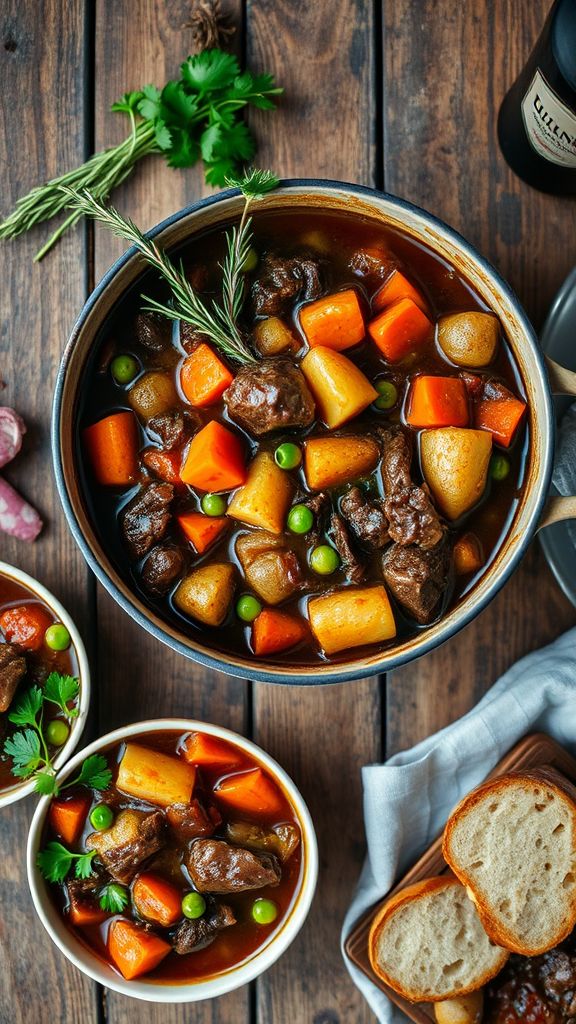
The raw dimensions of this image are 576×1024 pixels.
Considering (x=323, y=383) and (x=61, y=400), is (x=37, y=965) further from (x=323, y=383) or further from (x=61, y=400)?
(x=323, y=383)

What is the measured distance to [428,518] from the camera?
2496mm

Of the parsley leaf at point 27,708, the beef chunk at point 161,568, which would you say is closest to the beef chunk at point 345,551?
the beef chunk at point 161,568

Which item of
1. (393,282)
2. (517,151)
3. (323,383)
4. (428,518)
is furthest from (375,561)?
(517,151)

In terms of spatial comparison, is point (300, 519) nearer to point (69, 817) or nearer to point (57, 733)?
point (57, 733)

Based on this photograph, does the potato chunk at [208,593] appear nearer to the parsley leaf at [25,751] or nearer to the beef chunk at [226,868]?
the parsley leaf at [25,751]

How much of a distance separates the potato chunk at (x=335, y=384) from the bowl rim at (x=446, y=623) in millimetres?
441

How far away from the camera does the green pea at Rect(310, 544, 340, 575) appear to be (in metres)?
2.60

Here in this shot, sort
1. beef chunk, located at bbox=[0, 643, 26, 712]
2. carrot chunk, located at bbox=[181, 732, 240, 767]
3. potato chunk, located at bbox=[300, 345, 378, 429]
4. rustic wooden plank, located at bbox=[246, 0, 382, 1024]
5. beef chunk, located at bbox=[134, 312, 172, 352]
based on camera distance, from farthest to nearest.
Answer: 1. rustic wooden plank, located at bbox=[246, 0, 382, 1024]
2. carrot chunk, located at bbox=[181, 732, 240, 767]
3. beef chunk, located at bbox=[0, 643, 26, 712]
4. beef chunk, located at bbox=[134, 312, 172, 352]
5. potato chunk, located at bbox=[300, 345, 378, 429]

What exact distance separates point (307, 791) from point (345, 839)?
21 centimetres

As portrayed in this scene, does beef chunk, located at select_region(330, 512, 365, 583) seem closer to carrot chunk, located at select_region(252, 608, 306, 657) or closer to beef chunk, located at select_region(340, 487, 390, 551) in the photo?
beef chunk, located at select_region(340, 487, 390, 551)

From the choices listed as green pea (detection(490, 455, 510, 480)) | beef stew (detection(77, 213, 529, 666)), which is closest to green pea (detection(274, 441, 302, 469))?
beef stew (detection(77, 213, 529, 666))

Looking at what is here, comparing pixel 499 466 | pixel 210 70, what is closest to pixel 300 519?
pixel 499 466

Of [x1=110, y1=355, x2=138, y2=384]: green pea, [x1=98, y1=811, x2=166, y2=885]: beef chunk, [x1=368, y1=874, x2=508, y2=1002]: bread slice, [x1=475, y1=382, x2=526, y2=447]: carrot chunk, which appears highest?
[x1=110, y1=355, x2=138, y2=384]: green pea

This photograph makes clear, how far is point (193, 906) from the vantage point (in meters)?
2.82
